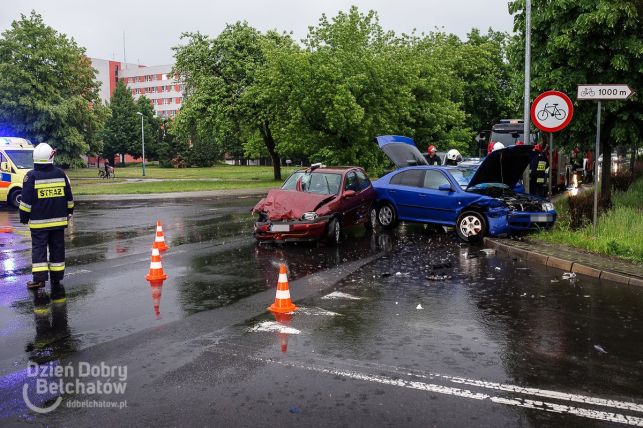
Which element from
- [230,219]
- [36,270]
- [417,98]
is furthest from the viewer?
[417,98]

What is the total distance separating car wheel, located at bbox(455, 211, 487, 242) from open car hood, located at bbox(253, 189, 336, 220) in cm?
280

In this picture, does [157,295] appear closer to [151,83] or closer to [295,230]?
[295,230]

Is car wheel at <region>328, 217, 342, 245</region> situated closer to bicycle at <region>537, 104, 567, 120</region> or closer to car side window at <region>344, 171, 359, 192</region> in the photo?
car side window at <region>344, 171, 359, 192</region>

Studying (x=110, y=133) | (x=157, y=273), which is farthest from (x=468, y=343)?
(x=110, y=133)

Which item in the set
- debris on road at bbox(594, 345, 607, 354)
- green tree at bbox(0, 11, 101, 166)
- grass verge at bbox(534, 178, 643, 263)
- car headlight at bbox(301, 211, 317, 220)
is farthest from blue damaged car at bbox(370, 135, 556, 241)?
green tree at bbox(0, 11, 101, 166)

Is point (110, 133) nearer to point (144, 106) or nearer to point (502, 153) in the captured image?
point (144, 106)

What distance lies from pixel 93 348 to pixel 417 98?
1329 inches

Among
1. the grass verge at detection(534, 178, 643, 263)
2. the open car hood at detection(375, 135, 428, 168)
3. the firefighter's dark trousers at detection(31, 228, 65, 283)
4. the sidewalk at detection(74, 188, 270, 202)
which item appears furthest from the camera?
the sidewalk at detection(74, 188, 270, 202)

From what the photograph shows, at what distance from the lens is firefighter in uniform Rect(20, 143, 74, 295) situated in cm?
792

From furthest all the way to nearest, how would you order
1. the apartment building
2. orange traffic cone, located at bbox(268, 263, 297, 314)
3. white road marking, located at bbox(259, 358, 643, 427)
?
1. the apartment building
2. orange traffic cone, located at bbox(268, 263, 297, 314)
3. white road marking, located at bbox(259, 358, 643, 427)

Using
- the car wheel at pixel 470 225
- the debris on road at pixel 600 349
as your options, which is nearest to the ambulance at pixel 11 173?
the car wheel at pixel 470 225

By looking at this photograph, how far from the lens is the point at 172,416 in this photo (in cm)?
396

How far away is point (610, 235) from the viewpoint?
34.2ft

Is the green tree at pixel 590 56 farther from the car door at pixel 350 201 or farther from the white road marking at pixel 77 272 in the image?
the white road marking at pixel 77 272
